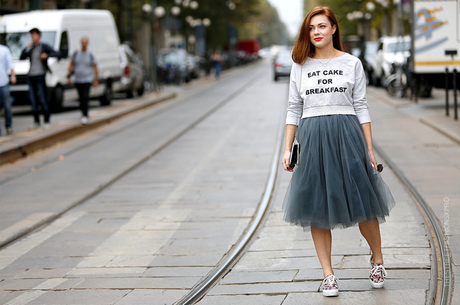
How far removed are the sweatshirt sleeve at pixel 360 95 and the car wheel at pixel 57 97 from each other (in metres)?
13.6

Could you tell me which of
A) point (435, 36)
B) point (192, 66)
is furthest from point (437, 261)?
point (192, 66)

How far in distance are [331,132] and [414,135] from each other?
8.49 metres

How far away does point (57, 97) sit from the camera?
666 inches

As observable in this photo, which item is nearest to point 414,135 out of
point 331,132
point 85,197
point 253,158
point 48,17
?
point 253,158

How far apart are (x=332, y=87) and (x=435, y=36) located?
1382cm

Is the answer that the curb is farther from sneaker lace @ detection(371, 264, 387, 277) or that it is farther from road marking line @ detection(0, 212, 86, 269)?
sneaker lace @ detection(371, 264, 387, 277)

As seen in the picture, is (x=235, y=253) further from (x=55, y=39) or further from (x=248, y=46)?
(x=248, y=46)

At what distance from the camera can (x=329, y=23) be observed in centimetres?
412

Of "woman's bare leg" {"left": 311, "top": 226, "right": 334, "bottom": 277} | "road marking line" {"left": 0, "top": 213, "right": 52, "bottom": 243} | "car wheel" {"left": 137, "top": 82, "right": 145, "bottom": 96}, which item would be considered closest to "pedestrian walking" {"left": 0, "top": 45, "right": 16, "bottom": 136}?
"road marking line" {"left": 0, "top": 213, "right": 52, "bottom": 243}

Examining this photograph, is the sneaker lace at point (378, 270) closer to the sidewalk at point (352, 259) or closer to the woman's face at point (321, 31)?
the sidewalk at point (352, 259)

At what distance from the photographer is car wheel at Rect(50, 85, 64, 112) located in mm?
16859

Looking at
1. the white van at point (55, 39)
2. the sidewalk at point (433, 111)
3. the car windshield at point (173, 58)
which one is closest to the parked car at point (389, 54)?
the sidewalk at point (433, 111)

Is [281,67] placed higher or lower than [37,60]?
lower

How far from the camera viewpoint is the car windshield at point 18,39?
55.5ft
